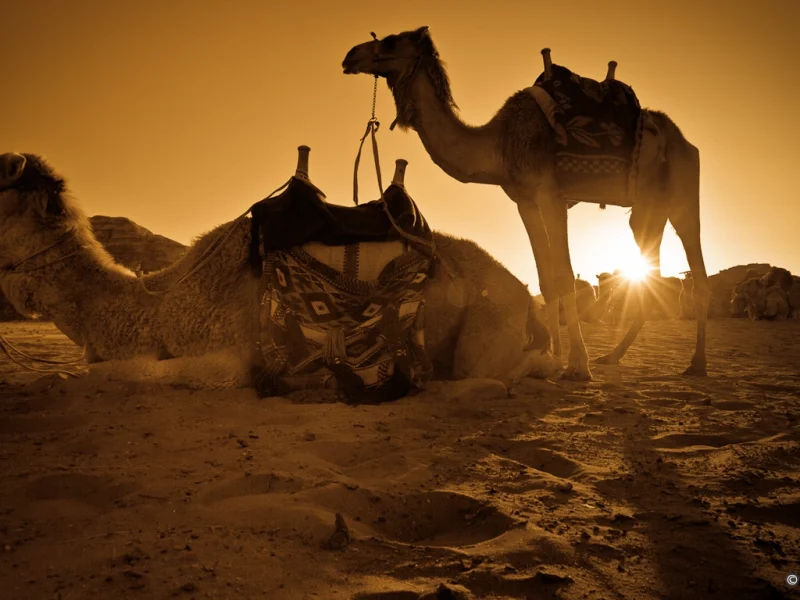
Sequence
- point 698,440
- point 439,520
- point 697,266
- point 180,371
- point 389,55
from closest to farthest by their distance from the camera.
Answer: point 439,520 < point 698,440 < point 180,371 < point 389,55 < point 697,266

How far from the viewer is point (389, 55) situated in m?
5.77

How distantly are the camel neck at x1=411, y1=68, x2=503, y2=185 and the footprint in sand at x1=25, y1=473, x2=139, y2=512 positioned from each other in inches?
179

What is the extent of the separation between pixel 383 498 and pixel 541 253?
4.30 m

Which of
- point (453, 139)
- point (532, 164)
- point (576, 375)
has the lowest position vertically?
point (576, 375)

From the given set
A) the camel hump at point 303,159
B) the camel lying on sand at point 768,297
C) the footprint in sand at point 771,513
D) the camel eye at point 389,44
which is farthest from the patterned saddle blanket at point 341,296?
the camel lying on sand at point 768,297

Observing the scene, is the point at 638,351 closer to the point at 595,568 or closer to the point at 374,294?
the point at 374,294

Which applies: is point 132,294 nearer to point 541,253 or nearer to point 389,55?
point 389,55

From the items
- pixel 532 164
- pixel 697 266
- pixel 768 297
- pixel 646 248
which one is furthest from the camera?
pixel 768 297

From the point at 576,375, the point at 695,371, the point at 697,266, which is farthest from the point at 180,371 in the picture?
the point at 697,266

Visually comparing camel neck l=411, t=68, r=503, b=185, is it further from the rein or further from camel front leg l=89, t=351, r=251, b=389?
camel front leg l=89, t=351, r=251, b=389

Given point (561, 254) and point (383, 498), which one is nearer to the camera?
point (383, 498)

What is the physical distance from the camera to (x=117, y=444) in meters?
2.55

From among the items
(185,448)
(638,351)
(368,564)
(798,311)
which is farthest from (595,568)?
(798,311)

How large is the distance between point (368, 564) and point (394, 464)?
89 centimetres
